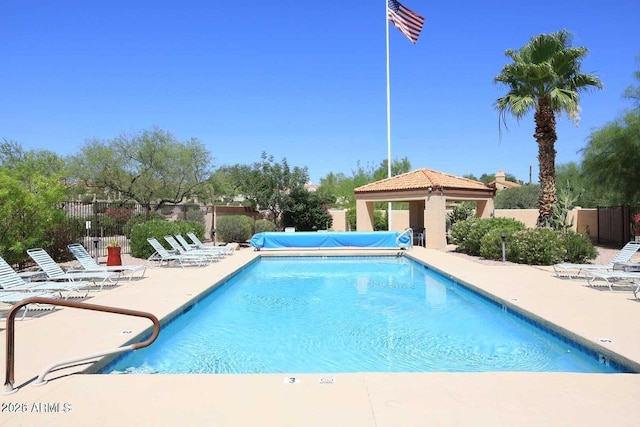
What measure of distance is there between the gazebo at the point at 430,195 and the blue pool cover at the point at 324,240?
91.2 inches

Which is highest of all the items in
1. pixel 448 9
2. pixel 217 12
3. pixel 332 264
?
pixel 448 9

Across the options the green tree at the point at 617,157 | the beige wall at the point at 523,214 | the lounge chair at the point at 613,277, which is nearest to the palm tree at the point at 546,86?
the green tree at the point at 617,157

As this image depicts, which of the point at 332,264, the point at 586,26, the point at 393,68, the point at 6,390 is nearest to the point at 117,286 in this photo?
the point at 6,390

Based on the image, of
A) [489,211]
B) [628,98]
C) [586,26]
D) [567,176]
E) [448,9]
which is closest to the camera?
[586,26]

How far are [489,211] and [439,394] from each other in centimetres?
2186

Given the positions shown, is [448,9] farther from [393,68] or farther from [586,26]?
[586,26]

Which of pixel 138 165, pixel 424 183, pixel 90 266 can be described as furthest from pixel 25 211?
pixel 138 165

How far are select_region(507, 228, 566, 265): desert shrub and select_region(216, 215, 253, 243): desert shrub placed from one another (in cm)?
1383

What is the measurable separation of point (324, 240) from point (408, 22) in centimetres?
1294

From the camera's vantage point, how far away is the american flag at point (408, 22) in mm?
25031

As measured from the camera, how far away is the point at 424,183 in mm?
23172

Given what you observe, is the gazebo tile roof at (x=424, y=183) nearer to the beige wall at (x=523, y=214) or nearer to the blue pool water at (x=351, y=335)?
the beige wall at (x=523, y=214)

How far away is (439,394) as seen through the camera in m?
4.28

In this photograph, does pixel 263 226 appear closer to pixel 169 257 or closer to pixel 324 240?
pixel 324 240
